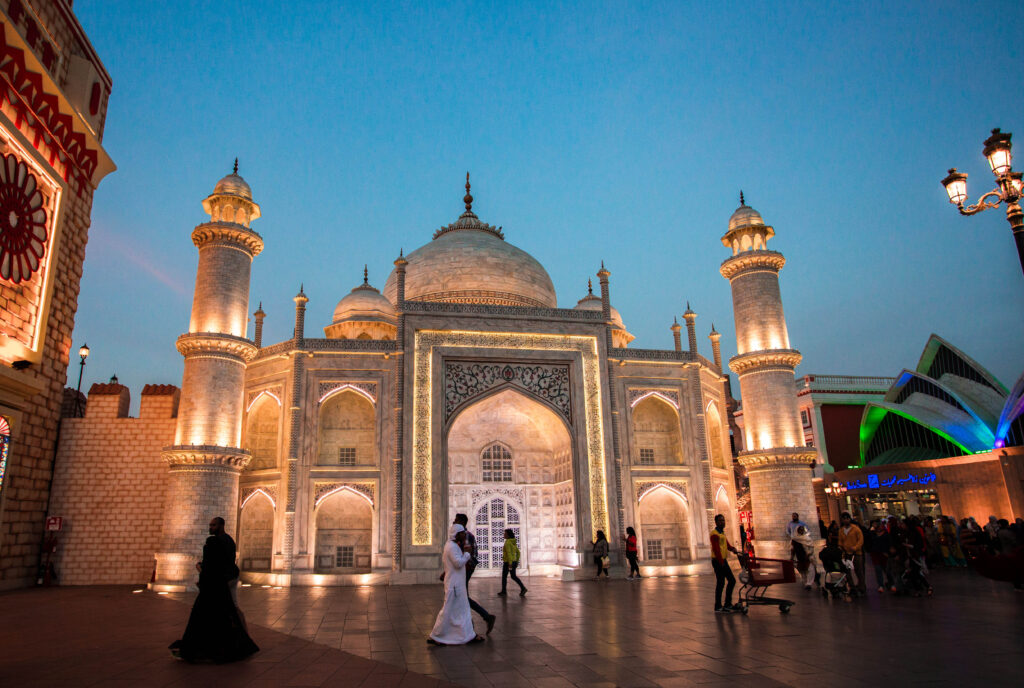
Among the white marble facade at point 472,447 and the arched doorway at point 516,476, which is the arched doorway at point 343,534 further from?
the arched doorway at point 516,476

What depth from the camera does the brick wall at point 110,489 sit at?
1827 centimetres

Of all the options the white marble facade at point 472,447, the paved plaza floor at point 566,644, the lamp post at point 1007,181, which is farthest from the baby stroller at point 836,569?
the white marble facade at point 472,447

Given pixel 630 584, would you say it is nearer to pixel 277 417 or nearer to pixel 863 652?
pixel 863 652

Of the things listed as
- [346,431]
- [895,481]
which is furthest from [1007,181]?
[895,481]

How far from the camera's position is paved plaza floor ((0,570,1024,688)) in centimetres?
622

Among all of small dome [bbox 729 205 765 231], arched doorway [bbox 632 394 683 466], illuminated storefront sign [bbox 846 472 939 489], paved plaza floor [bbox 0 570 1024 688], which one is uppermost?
small dome [bbox 729 205 765 231]

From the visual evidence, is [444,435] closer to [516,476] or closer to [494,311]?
[516,476]

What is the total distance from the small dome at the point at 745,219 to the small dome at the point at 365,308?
1286 cm

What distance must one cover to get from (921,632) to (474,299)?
18.9 metres

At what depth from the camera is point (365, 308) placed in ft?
86.1

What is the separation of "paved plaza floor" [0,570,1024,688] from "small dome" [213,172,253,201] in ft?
38.4

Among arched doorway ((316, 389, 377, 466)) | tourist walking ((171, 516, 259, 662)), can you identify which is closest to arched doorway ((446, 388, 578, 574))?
arched doorway ((316, 389, 377, 466))

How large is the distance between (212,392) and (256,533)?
4.83 metres

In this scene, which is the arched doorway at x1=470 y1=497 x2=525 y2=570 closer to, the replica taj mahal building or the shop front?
the replica taj mahal building
